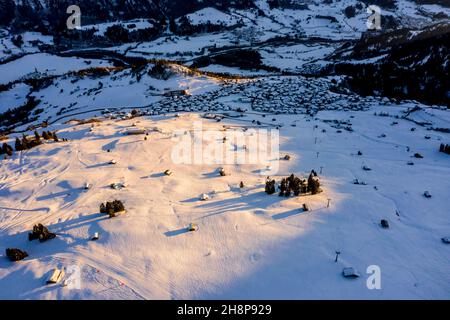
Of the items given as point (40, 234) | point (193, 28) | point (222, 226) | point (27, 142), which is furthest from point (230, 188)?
point (193, 28)

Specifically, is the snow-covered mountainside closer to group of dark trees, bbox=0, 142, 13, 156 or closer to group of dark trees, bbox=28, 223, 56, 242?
group of dark trees, bbox=28, 223, 56, 242

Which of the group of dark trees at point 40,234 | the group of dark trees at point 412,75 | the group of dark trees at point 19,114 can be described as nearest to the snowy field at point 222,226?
the group of dark trees at point 40,234

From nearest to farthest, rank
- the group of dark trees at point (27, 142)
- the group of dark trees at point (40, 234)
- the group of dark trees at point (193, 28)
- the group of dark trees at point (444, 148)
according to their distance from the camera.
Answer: the group of dark trees at point (40, 234) → the group of dark trees at point (444, 148) → the group of dark trees at point (27, 142) → the group of dark trees at point (193, 28)

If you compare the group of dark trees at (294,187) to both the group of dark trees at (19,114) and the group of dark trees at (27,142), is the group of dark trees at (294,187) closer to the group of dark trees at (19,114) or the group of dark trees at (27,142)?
the group of dark trees at (27,142)

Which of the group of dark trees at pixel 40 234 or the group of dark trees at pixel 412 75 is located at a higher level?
the group of dark trees at pixel 412 75

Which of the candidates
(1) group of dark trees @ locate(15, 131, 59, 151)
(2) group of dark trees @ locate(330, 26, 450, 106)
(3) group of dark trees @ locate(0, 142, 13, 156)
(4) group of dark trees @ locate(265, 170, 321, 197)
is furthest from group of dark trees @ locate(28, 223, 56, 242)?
(2) group of dark trees @ locate(330, 26, 450, 106)

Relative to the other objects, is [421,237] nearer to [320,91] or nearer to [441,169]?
[441,169]

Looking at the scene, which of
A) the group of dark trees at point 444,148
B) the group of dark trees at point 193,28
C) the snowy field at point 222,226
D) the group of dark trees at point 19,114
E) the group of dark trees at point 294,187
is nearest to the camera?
the snowy field at point 222,226
